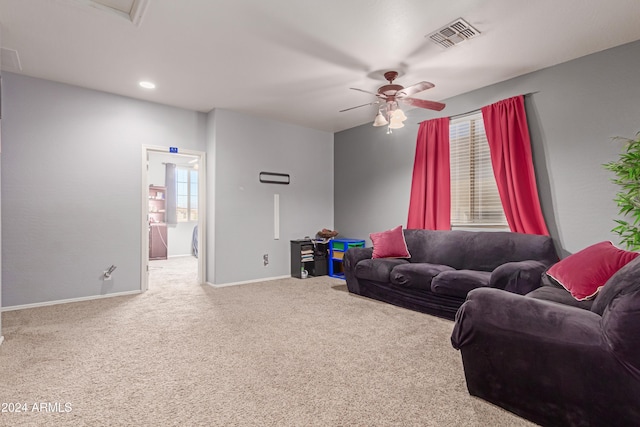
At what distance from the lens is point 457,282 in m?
3.12

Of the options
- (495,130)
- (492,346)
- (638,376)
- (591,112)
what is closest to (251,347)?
(492,346)

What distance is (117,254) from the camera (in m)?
4.22

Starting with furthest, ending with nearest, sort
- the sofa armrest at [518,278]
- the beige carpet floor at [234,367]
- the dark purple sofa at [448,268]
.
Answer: the dark purple sofa at [448,268] < the sofa armrest at [518,278] < the beige carpet floor at [234,367]

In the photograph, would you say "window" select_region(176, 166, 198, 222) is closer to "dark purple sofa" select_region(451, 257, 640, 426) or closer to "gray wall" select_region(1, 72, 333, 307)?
"gray wall" select_region(1, 72, 333, 307)

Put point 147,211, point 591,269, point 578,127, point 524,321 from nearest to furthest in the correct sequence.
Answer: point 524,321 → point 591,269 → point 578,127 → point 147,211

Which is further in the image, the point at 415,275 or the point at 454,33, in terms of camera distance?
the point at 415,275

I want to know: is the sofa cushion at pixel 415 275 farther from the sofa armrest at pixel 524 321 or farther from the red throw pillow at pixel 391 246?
the sofa armrest at pixel 524 321

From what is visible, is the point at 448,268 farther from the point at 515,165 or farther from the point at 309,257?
the point at 309,257

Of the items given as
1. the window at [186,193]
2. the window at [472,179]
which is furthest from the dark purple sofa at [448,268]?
the window at [186,193]

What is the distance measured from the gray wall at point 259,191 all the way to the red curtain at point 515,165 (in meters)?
3.12

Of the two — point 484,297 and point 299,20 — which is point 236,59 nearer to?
point 299,20

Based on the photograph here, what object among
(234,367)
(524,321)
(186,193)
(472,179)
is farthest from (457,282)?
(186,193)

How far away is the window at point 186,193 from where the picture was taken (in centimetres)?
858

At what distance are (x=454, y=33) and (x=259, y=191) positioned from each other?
11.6ft
